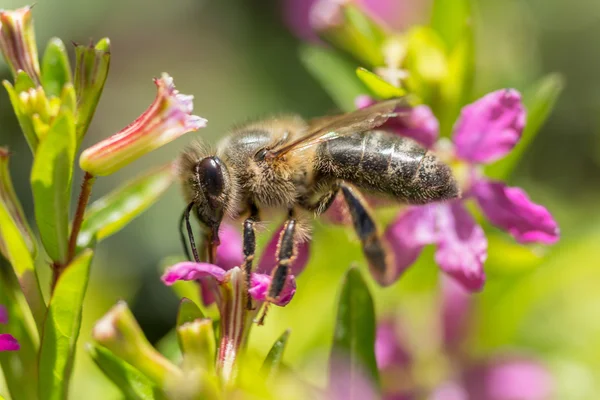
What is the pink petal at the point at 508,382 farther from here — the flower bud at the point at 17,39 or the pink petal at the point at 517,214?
the flower bud at the point at 17,39

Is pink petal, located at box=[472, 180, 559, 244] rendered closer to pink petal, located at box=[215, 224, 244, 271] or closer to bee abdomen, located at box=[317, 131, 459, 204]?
bee abdomen, located at box=[317, 131, 459, 204]

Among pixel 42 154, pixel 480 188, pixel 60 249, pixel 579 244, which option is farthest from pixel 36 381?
pixel 579 244

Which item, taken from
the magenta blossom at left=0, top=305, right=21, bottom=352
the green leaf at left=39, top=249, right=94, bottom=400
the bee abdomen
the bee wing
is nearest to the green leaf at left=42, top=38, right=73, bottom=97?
the green leaf at left=39, top=249, right=94, bottom=400

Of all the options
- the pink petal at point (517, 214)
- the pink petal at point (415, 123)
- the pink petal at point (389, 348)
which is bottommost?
the pink petal at point (389, 348)

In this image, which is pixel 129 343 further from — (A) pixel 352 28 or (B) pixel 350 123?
(A) pixel 352 28

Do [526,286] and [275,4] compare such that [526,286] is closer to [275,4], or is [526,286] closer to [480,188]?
[480,188]

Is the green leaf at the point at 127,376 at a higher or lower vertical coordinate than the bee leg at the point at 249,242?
lower

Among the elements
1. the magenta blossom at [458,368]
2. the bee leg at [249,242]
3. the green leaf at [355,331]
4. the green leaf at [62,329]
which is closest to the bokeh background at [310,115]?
the magenta blossom at [458,368]
